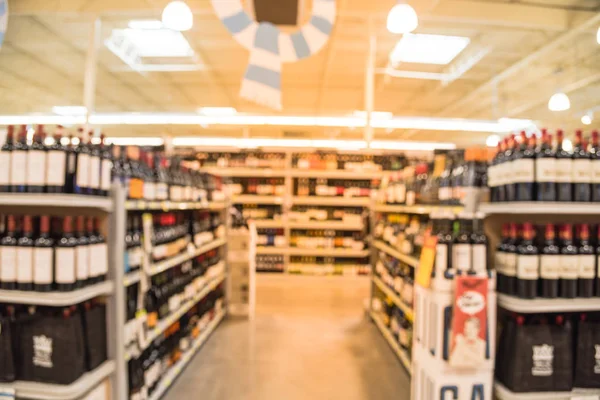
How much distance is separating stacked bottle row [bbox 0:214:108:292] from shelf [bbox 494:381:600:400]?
2540 mm

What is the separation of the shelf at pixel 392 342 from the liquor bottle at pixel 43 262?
10.2 ft

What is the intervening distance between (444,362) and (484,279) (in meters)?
0.54

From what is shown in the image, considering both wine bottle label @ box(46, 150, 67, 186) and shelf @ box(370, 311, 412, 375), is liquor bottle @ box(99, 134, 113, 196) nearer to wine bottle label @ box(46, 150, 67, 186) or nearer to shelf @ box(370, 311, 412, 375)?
wine bottle label @ box(46, 150, 67, 186)

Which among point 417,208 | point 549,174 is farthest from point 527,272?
point 417,208

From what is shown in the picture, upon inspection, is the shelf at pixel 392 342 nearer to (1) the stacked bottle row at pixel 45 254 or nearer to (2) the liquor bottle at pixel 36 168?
(1) the stacked bottle row at pixel 45 254

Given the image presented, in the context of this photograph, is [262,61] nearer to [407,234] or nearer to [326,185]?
[407,234]

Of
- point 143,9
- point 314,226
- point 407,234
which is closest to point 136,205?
point 407,234

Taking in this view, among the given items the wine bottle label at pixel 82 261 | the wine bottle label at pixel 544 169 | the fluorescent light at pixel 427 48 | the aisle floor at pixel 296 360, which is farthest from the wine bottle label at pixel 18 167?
the fluorescent light at pixel 427 48

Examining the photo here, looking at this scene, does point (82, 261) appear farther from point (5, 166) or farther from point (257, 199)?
point (257, 199)

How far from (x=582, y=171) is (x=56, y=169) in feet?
10.1

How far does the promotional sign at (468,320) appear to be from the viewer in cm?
217

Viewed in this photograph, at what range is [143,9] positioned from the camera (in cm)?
558

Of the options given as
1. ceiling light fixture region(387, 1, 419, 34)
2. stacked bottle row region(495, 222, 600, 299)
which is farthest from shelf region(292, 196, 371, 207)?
stacked bottle row region(495, 222, 600, 299)

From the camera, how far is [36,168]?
7.13 feet
